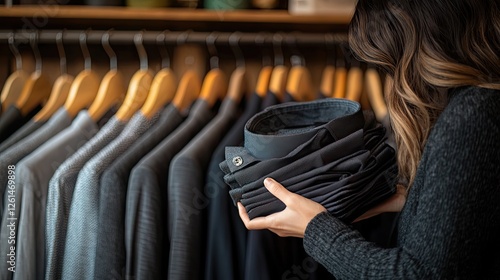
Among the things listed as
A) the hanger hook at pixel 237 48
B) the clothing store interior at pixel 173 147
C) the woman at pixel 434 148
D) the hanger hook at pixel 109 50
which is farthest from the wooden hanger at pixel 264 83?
the woman at pixel 434 148

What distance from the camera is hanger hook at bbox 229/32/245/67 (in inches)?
55.4

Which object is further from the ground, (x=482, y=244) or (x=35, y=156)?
(x=35, y=156)

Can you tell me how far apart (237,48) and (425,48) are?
804 mm

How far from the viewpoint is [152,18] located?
1.34 meters

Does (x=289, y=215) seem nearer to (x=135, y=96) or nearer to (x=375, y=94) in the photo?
(x=135, y=96)

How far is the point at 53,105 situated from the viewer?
49.8 inches

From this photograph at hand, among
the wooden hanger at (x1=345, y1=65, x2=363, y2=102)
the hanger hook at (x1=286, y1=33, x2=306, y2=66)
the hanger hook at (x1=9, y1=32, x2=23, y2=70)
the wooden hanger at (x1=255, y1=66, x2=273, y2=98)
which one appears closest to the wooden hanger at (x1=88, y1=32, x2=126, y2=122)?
the hanger hook at (x1=9, y1=32, x2=23, y2=70)

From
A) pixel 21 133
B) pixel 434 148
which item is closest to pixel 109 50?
pixel 21 133

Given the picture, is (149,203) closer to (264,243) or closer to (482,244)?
(264,243)

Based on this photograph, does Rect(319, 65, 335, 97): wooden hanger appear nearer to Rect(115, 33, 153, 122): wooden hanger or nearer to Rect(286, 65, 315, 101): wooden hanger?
Rect(286, 65, 315, 101): wooden hanger

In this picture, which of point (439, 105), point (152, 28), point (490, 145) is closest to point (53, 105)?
point (152, 28)

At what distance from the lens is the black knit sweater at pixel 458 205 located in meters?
0.68

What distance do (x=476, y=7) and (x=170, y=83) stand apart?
760mm

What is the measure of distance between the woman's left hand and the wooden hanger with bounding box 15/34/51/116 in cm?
70
